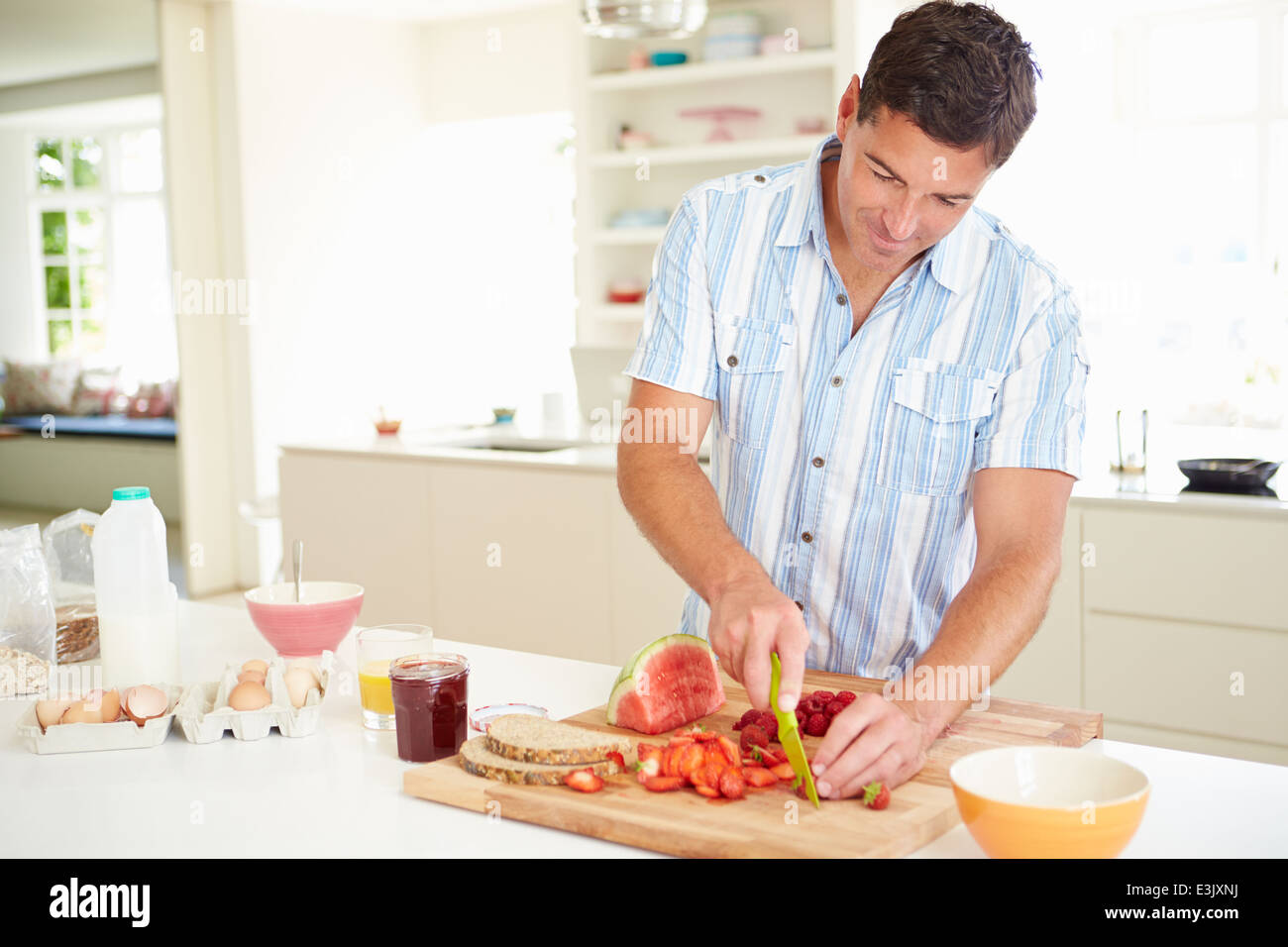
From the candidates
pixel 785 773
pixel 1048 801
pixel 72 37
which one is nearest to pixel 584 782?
pixel 785 773

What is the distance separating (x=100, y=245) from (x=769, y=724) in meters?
9.42

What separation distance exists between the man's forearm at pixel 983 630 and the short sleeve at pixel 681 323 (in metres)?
0.50

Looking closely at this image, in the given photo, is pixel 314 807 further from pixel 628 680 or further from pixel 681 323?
pixel 681 323

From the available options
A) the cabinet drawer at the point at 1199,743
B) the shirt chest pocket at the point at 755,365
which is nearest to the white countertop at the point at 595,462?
the cabinet drawer at the point at 1199,743

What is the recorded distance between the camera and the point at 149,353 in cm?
980

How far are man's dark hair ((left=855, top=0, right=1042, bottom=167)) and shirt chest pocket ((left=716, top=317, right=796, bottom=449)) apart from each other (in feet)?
1.22

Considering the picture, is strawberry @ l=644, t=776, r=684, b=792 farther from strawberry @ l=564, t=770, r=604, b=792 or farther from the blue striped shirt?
the blue striped shirt

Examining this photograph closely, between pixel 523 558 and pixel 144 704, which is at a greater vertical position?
pixel 144 704

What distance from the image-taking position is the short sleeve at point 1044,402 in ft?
5.60

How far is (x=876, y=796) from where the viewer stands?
4.11 feet

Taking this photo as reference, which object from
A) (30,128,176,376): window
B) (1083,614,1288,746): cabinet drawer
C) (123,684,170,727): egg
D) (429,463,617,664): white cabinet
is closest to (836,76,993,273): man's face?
(123,684,170,727): egg

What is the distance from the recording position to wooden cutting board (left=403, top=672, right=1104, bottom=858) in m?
1.17

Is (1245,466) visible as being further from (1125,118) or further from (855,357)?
(1125,118)
